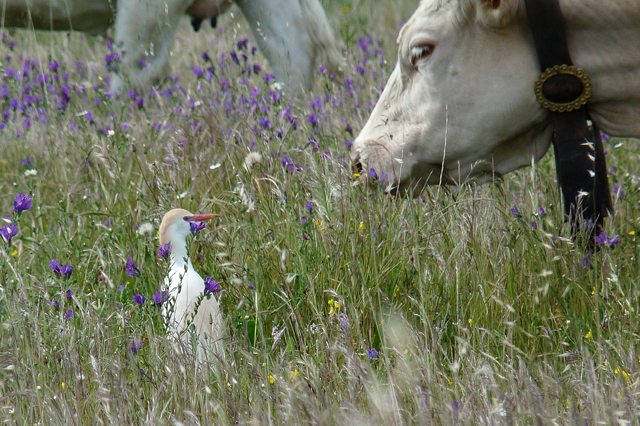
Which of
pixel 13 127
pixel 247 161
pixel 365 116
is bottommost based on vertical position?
pixel 247 161

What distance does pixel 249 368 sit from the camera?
2414mm

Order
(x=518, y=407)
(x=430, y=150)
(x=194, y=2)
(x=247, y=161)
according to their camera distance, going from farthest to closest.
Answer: (x=194, y=2) < (x=247, y=161) < (x=430, y=150) < (x=518, y=407)

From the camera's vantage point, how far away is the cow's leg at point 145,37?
5719mm

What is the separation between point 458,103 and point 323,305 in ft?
2.98

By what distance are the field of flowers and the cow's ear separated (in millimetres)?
555

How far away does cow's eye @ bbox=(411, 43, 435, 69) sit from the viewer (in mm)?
2891

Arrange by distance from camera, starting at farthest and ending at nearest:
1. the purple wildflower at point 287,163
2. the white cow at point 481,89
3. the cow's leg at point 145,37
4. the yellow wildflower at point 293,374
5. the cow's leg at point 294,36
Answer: the cow's leg at point 294,36 → the cow's leg at point 145,37 → the purple wildflower at point 287,163 → the white cow at point 481,89 → the yellow wildflower at point 293,374

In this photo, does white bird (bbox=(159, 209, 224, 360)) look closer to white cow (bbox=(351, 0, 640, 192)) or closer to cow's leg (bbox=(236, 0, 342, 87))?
white cow (bbox=(351, 0, 640, 192))

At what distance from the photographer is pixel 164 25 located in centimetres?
587

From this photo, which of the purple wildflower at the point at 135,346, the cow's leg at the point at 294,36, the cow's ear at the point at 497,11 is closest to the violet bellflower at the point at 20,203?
the purple wildflower at the point at 135,346

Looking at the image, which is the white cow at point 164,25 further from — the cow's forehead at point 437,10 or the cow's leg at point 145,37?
the cow's forehead at point 437,10

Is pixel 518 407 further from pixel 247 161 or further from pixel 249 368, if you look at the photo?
pixel 247 161

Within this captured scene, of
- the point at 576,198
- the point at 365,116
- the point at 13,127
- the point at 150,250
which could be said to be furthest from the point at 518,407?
the point at 13,127

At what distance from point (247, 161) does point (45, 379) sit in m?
1.42
